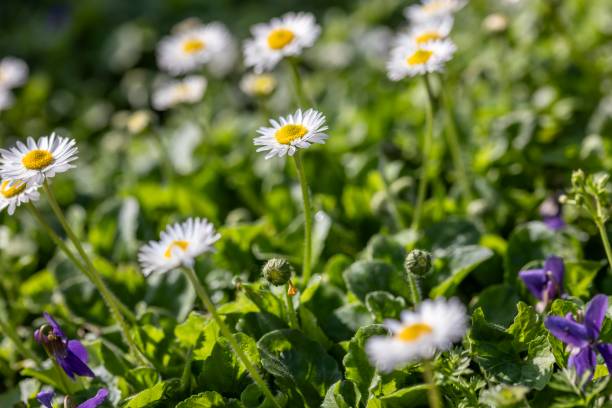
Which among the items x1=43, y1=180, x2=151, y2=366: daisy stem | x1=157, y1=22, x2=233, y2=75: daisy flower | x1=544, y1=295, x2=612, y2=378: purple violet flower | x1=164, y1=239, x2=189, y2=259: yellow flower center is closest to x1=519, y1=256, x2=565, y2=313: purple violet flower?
x1=544, y1=295, x2=612, y2=378: purple violet flower

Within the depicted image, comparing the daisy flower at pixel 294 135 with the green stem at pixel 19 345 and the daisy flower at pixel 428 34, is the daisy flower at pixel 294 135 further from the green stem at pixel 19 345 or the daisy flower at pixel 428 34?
the green stem at pixel 19 345

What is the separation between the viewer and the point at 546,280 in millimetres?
1971

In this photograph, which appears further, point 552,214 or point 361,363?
point 552,214

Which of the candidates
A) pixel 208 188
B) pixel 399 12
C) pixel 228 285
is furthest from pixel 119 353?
pixel 399 12

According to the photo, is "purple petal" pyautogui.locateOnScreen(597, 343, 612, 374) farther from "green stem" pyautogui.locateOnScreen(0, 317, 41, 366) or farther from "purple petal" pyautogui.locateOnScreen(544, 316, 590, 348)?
"green stem" pyautogui.locateOnScreen(0, 317, 41, 366)

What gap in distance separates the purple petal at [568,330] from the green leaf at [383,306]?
0.46 metres

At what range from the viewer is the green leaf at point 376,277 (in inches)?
83.0

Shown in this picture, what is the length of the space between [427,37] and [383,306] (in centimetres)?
85

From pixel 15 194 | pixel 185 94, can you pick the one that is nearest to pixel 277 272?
pixel 15 194

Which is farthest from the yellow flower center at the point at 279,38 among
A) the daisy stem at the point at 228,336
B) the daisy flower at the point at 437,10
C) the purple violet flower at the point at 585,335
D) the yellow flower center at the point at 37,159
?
the purple violet flower at the point at 585,335

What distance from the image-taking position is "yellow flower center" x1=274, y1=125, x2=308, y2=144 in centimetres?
180

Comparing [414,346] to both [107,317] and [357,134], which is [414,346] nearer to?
[107,317]

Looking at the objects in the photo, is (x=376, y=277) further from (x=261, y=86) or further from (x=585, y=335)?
(x=261, y=86)

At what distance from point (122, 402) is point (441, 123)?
173 centimetres
